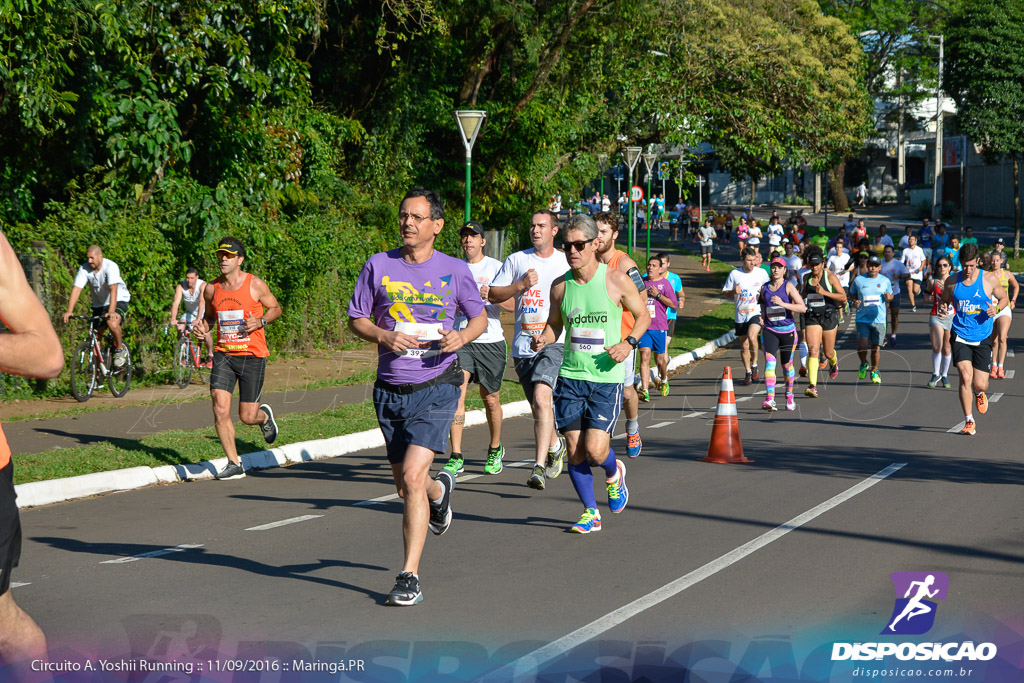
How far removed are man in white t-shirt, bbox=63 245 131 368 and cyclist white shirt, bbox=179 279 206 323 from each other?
1277mm

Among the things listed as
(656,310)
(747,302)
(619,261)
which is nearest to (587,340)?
(619,261)

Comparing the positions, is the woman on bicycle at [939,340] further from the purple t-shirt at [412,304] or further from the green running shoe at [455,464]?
the purple t-shirt at [412,304]

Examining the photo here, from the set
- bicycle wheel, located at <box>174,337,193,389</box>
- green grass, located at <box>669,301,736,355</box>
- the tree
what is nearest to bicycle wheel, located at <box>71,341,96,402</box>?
bicycle wheel, located at <box>174,337,193,389</box>

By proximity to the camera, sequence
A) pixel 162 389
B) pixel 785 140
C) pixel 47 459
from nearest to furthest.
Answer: pixel 47 459
pixel 162 389
pixel 785 140

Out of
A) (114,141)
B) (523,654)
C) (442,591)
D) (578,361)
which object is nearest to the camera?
(523,654)

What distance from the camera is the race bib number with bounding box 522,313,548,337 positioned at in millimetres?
9095

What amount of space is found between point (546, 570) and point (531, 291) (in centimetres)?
316

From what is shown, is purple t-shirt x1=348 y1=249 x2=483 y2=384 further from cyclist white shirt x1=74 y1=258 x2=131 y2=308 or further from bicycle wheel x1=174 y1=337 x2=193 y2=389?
bicycle wheel x1=174 y1=337 x2=193 y2=389

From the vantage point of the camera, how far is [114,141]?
1602cm

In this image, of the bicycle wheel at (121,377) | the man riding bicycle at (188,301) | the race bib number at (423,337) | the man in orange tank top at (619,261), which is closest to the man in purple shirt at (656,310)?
the man in orange tank top at (619,261)

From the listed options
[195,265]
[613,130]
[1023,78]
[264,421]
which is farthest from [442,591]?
[1023,78]

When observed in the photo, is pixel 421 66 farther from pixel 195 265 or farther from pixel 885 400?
pixel 885 400

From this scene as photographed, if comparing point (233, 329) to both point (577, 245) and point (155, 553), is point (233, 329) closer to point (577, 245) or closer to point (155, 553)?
point (155, 553)

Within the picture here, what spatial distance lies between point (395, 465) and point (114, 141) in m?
11.7
